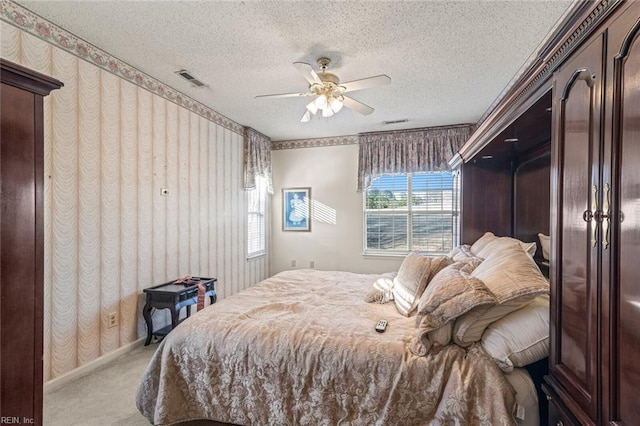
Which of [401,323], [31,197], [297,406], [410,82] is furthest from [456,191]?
[31,197]

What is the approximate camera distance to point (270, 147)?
223 inches

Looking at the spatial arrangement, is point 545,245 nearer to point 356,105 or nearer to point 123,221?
point 356,105

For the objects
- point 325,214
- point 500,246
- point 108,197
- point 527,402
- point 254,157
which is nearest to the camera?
point 527,402

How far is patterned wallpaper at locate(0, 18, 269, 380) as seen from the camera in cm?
232

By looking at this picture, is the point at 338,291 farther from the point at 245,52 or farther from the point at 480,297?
the point at 245,52

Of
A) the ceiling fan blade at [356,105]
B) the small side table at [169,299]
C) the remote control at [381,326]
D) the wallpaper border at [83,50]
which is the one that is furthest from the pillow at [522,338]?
the wallpaper border at [83,50]

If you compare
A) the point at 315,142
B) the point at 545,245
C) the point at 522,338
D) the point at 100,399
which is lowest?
the point at 100,399

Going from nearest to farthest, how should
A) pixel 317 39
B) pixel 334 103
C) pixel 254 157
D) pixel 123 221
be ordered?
pixel 317 39
pixel 334 103
pixel 123 221
pixel 254 157

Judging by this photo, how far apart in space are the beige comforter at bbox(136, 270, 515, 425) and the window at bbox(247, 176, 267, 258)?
306 cm

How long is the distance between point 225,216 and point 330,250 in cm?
196

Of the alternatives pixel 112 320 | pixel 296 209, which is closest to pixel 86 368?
pixel 112 320

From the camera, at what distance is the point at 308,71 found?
2293 mm

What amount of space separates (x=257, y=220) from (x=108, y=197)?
274 centimetres

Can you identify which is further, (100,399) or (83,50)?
(83,50)
